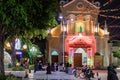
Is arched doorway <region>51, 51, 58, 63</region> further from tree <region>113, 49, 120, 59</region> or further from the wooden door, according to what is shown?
tree <region>113, 49, 120, 59</region>

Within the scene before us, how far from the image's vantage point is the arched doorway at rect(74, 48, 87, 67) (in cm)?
7619

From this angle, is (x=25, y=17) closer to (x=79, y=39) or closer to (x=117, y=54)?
(x=79, y=39)

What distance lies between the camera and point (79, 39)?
7631cm

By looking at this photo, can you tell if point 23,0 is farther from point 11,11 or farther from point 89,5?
point 89,5

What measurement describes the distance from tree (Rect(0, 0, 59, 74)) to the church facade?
4987 cm

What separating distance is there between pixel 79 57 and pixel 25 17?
54339 millimetres

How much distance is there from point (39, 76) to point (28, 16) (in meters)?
12.9

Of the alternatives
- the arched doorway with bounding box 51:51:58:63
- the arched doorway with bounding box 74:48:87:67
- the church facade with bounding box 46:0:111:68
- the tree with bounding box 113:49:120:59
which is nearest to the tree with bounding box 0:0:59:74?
the church facade with bounding box 46:0:111:68

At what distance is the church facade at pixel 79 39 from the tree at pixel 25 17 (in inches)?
1963

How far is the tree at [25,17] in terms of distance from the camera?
22.4 meters

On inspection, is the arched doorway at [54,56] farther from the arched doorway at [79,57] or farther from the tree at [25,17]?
the tree at [25,17]

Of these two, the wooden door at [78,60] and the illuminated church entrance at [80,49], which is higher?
the illuminated church entrance at [80,49]

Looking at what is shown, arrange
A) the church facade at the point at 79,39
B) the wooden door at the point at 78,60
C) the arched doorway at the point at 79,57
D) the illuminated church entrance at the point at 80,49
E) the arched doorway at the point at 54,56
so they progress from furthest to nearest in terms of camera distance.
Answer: the arched doorway at the point at 54,56, the wooden door at the point at 78,60, the arched doorway at the point at 79,57, the church facade at the point at 79,39, the illuminated church entrance at the point at 80,49

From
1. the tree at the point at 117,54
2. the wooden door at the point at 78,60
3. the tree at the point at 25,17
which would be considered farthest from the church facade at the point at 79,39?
the tree at the point at 25,17
